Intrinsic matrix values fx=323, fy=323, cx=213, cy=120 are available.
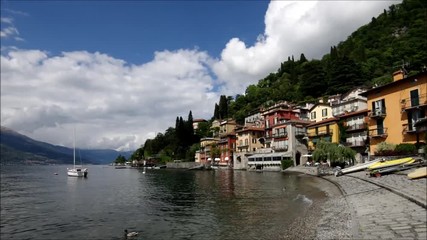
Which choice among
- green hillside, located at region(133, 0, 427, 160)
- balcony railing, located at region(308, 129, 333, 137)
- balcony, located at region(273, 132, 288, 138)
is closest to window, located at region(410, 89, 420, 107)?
balcony railing, located at region(308, 129, 333, 137)

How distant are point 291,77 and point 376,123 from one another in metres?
96.5

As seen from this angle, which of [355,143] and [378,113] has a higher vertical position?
[378,113]

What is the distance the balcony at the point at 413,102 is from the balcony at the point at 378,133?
18.5 feet

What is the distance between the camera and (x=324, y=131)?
73938mm

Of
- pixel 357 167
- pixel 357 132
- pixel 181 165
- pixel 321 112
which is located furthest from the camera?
pixel 181 165

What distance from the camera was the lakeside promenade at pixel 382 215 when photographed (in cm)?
1350

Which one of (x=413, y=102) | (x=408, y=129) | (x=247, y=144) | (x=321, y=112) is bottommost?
(x=247, y=144)

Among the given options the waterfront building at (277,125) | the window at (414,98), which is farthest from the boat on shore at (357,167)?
the waterfront building at (277,125)

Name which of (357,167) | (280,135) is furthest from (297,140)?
(357,167)

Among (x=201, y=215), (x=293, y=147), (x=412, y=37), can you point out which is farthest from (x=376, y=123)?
(x=412, y=37)

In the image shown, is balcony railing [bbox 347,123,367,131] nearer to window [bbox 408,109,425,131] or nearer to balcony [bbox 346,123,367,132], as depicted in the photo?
balcony [bbox 346,123,367,132]

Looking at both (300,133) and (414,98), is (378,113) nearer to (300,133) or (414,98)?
(414,98)

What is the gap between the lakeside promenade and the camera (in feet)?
44.3

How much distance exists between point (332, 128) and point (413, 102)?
26203 millimetres
